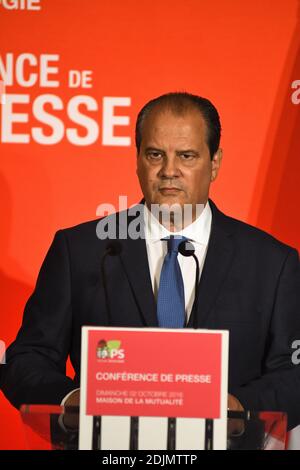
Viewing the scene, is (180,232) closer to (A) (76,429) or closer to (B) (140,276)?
(B) (140,276)

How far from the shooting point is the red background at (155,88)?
10.5 ft

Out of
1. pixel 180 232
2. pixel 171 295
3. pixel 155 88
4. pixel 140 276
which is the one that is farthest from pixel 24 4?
pixel 171 295

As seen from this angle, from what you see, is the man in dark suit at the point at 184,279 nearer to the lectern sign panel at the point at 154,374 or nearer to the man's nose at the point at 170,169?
the man's nose at the point at 170,169

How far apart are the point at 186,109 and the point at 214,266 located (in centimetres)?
54

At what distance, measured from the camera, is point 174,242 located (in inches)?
104

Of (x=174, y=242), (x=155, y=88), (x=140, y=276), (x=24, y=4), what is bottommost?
(x=140, y=276)

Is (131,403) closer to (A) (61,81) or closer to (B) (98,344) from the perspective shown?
(B) (98,344)

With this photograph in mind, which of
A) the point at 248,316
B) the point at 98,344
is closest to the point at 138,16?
the point at 248,316

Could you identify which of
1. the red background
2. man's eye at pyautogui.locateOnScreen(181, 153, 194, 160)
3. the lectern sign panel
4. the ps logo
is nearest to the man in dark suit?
man's eye at pyautogui.locateOnScreen(181, 153, 194, 160)

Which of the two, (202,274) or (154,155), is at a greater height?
(154,155)

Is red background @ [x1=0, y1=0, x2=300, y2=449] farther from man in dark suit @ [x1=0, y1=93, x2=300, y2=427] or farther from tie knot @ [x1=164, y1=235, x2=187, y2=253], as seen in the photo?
tie knot @ [x1=164, y1=235, x2=187, y2=253]

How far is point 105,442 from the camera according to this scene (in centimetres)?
187

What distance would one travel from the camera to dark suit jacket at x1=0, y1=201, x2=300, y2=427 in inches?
101

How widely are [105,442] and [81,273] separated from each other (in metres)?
0.91
